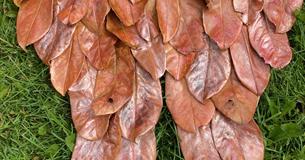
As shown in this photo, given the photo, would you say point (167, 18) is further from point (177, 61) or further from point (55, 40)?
point (55, 40)

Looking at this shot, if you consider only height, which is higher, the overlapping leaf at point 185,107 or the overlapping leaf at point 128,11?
the overlapping leaf at point 128,11

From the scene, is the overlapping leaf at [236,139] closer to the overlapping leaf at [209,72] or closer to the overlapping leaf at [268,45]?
the overlapping leaf at [209,72]

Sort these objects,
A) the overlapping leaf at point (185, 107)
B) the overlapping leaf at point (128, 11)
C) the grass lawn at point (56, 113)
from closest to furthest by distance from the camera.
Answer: the overlapping leaf at point (128, 11)
the overlapping leaf at point (185, 107)
the grass lawn at point (56, 113)

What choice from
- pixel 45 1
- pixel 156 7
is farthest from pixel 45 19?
pixel 156 7

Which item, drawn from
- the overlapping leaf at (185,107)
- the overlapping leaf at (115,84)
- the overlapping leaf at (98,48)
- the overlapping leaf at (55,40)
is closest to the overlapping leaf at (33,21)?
the overlapping leaf at (55,40)

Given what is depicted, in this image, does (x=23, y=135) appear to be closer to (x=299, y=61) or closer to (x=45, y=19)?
(x=45, y=19)
